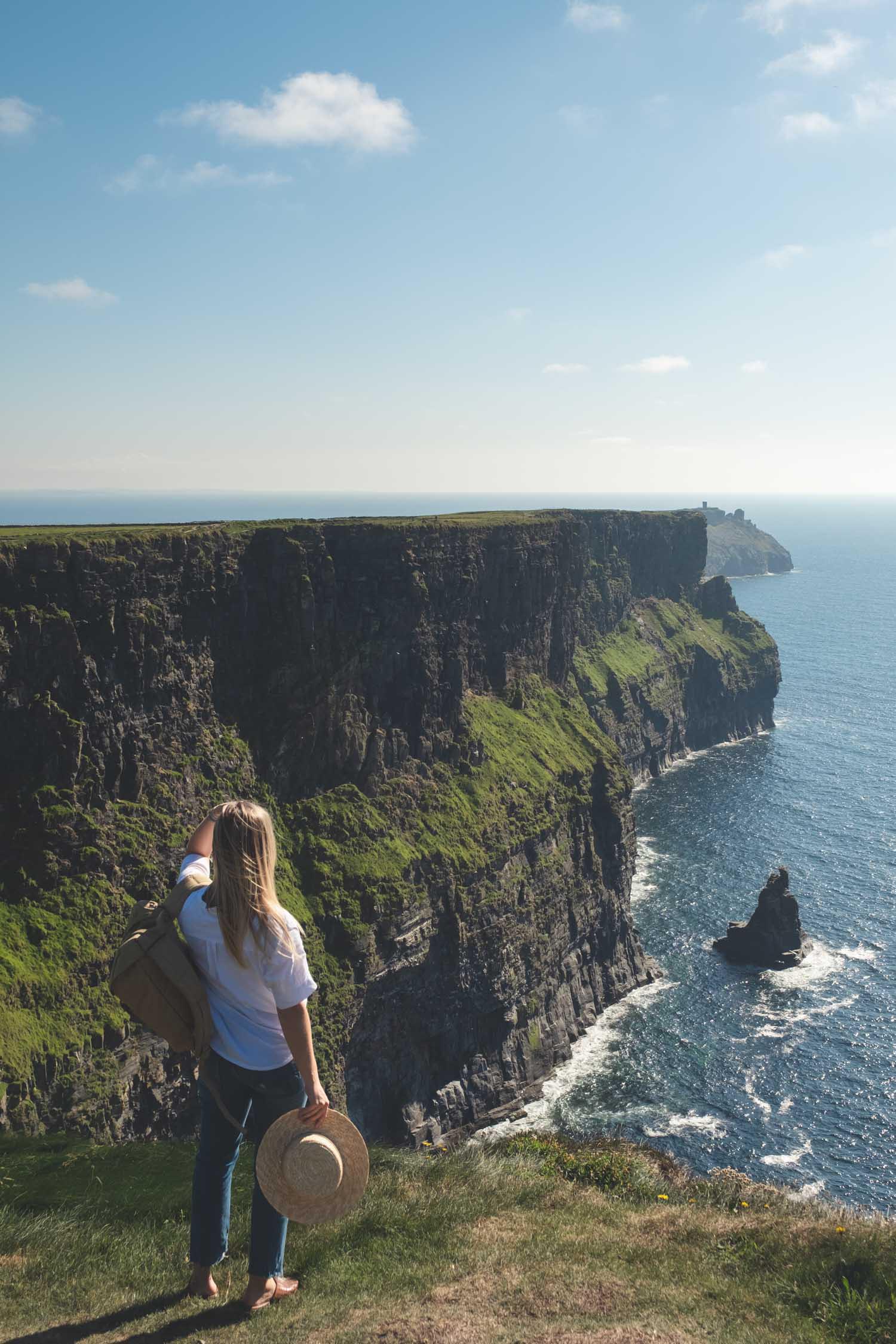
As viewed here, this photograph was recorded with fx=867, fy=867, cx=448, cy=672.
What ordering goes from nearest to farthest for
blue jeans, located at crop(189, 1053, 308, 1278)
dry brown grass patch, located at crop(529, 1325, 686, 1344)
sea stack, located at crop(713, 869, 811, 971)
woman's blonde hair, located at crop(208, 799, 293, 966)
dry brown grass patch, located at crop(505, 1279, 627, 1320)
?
1. woman's blonde hair, located at crop(208, 799, 293, 966)
2. blue jeans, located at crop(189, 1053, 308, 1278)
3. dry brown grass patch, located at crop(529, 1325, 686, 1344)
4. dry brown grass patch, located at crop(505, 1279, 627, 1320)
5. sea stack, located at crop(713, 869, 811, 971)

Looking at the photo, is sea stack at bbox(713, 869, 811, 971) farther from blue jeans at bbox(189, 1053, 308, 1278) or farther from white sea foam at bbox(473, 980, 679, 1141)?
blue jeans at bbox(189, 1053, 308, 1278)

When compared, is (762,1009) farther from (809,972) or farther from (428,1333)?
(428,1333)

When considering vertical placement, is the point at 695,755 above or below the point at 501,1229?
below

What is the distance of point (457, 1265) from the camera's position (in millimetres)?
13023

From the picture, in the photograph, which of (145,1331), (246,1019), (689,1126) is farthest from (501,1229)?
(689,1126)

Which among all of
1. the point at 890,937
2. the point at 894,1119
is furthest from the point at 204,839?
the point at 890,937

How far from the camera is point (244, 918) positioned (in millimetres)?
9164

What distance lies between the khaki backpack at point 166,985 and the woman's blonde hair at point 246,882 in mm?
829

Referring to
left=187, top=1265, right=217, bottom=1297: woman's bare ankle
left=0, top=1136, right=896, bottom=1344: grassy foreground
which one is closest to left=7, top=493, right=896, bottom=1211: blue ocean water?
left=0, top=1136, right=896, bottom=1344: grassy foreground

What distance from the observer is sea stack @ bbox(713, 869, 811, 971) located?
8131cm

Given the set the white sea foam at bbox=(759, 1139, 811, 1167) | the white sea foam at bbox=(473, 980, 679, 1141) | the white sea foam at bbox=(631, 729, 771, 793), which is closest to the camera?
the white sea foam at bbox=(759, 1139, 811, 1167)

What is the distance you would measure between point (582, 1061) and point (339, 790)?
29.6 meters

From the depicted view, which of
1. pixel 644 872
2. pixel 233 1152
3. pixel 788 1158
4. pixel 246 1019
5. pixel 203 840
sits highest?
pixel 203 840

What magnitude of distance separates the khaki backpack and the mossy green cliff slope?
34190mm
